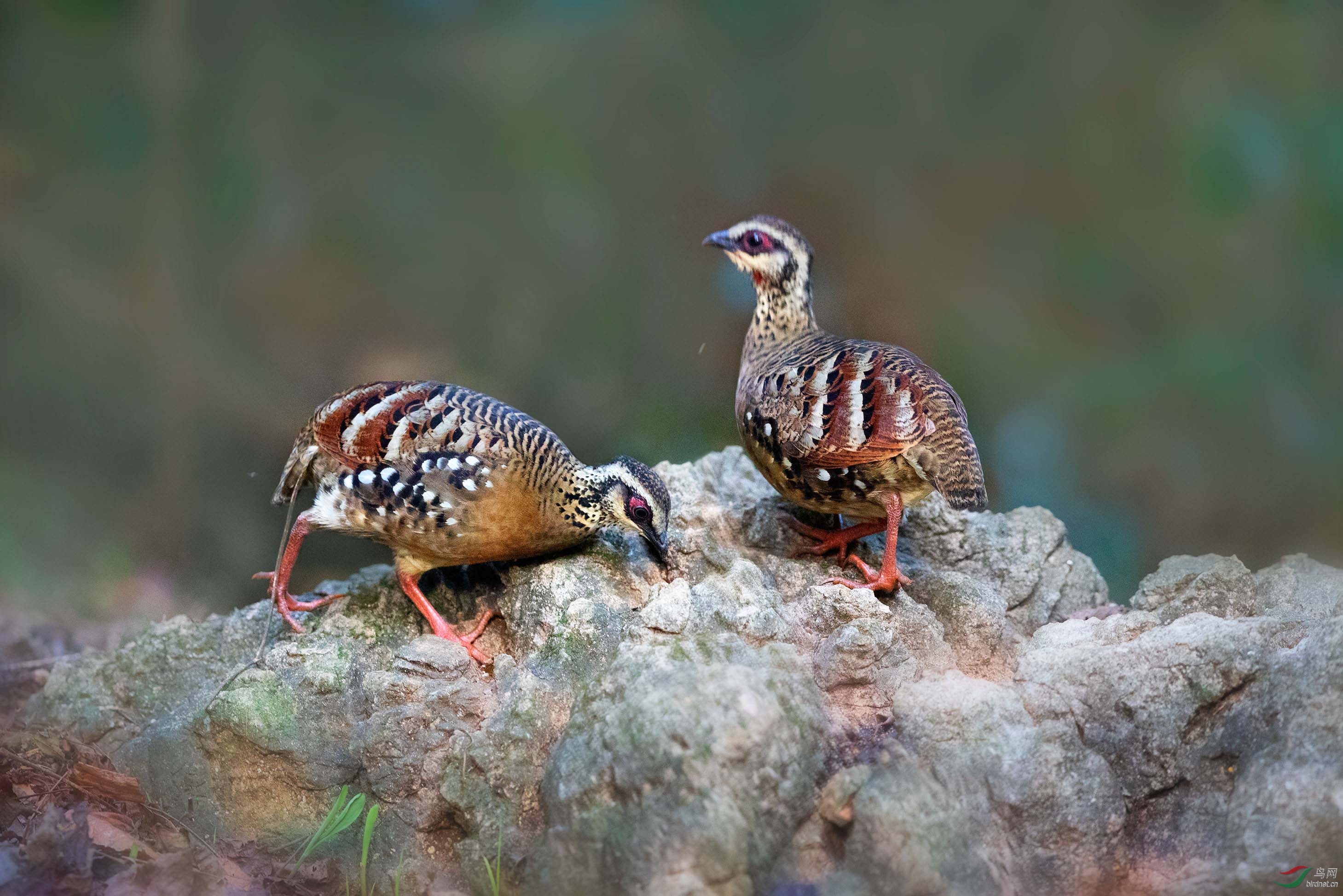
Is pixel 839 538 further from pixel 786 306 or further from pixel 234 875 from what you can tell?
pixel 234 875

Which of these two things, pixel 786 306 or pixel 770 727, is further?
pixel 786 306

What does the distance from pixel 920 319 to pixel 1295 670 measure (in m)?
2.67

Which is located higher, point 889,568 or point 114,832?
point 889,568

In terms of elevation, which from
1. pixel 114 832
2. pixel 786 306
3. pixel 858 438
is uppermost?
pixel 786 306

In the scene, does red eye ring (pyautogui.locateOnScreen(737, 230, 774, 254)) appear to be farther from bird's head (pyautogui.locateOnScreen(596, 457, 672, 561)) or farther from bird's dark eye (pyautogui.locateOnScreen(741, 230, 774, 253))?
bird's head (pyautogui.locateOnScreen(596, 457, 672, 561))

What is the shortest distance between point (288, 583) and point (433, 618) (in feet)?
2.07

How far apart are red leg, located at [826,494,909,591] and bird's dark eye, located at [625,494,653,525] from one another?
0.67m

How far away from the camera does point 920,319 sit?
477 cm

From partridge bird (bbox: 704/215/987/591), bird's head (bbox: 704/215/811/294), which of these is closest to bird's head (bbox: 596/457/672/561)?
partridge bird (bbox: 704/215/987/591)

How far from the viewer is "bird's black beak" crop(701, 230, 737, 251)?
3.93m

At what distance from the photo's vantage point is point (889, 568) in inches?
125

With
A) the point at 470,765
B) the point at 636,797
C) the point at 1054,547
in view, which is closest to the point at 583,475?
the point at 470,765

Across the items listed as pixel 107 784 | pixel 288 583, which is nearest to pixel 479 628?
pixel 288 583

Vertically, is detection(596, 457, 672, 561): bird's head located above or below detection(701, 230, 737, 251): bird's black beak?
below
